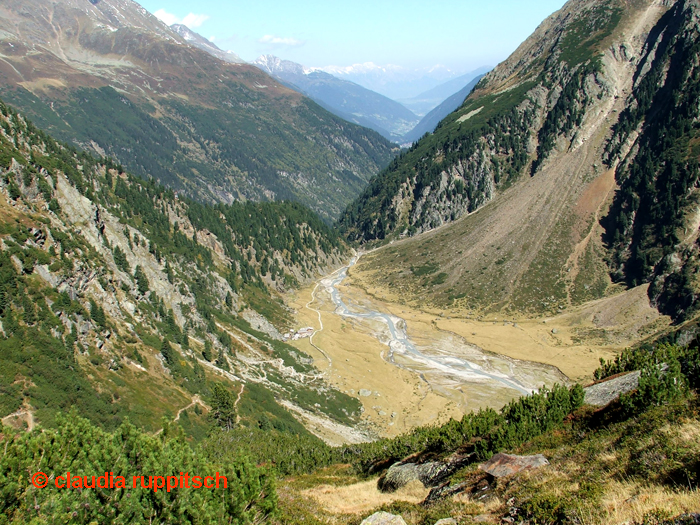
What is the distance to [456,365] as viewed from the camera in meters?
102

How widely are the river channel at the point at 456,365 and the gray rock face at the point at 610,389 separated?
45.7m

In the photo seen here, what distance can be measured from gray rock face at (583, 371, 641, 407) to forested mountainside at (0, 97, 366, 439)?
4551 centimetres

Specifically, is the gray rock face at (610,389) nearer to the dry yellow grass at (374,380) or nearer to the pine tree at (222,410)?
the dry yellow grass at (374,380)

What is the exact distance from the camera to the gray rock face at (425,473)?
32.8 meters

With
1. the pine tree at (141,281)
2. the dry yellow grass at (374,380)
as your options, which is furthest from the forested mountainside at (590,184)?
the pine tree at (141,281)

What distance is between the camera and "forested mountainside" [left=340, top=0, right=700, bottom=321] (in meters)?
125

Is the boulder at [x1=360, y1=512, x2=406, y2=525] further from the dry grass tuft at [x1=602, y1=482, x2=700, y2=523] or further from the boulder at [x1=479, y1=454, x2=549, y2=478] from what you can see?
the dry grass tuft at [x1=602, y1=482, x2=700, y2=523]

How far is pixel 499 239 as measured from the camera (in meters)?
156

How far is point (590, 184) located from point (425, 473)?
486 feet

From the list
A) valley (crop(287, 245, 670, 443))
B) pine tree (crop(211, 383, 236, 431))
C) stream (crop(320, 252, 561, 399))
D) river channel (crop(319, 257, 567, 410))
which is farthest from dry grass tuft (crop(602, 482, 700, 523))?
stream (crop(320, 252, 561, 399))

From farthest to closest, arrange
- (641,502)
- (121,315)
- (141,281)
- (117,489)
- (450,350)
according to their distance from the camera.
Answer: (450,350) < (141,281) < (121,315) < (117,489) < (641,502)

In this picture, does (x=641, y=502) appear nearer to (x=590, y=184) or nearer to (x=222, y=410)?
(x=222, y=410)

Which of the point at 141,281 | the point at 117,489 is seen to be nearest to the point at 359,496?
the point at 117,489

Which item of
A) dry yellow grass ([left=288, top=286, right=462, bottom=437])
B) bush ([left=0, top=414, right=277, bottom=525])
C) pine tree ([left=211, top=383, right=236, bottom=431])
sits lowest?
dry yellow grass ([left=288, top=286, right=462, bottom=437])
